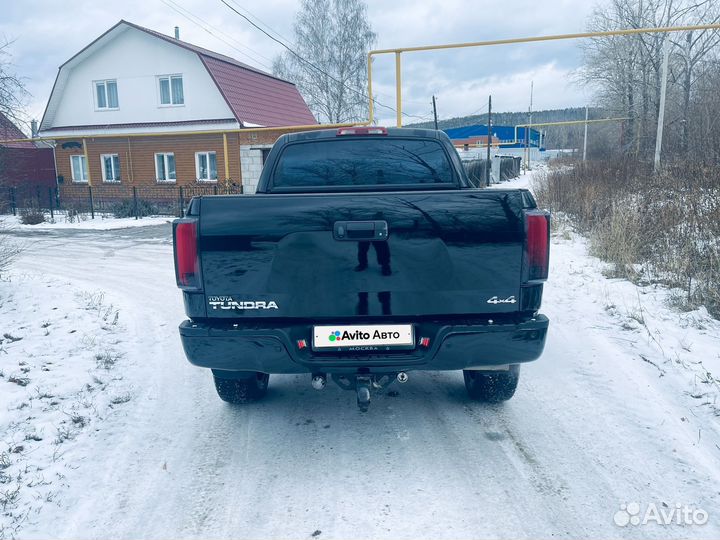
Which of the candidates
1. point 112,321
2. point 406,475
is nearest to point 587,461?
point 406,475

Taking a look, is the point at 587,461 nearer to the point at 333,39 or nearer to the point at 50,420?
the point at 50,420

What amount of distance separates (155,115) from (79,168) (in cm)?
492

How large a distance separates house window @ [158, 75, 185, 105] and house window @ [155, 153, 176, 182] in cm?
232

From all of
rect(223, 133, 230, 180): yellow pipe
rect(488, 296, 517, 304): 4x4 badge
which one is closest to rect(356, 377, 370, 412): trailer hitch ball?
rect(488, 296, 517, 304): 4x4 badge

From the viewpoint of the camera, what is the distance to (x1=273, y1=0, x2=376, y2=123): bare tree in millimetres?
38000

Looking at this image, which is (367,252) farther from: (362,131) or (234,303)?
(362,131)

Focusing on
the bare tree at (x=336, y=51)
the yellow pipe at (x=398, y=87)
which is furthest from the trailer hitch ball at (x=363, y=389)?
the bare tree at (x=336, y=51)

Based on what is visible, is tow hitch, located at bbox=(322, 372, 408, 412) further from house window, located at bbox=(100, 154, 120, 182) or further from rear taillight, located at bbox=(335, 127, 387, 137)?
house window, located at bbox=(100, 154, 120, 182)

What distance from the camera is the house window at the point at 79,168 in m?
25.5

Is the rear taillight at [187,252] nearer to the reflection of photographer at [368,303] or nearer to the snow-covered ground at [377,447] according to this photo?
the reflection of photographer at [368,303]

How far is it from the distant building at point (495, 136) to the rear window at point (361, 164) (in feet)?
197

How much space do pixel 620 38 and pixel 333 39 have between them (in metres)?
18.3

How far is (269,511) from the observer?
2750mm

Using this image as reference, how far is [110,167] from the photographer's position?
25344 mm
